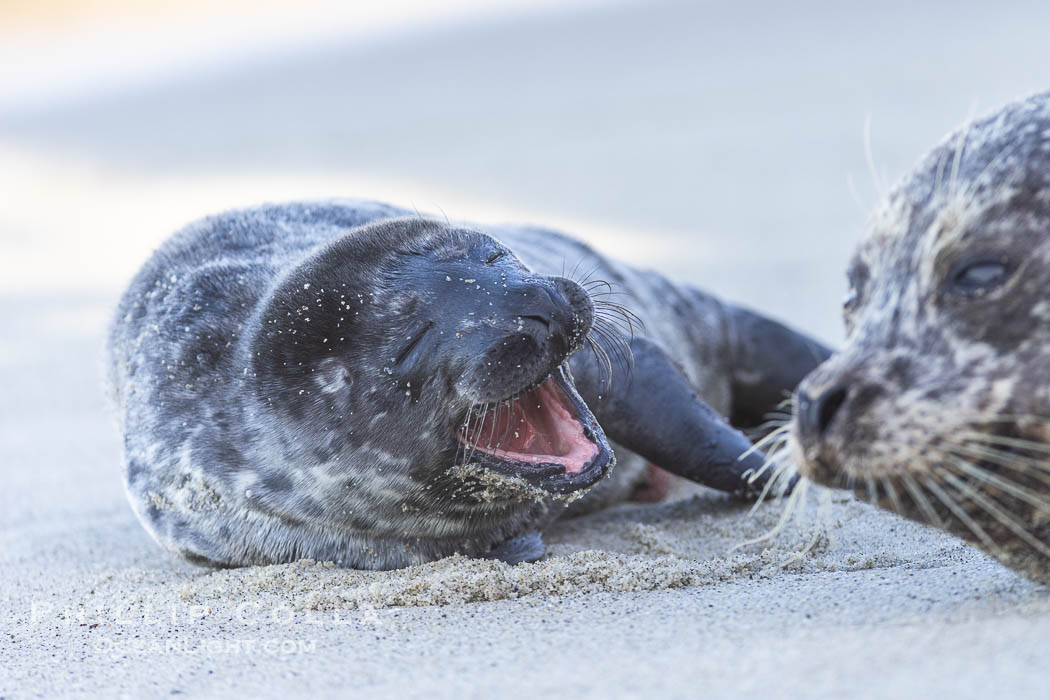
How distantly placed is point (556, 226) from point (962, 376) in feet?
26.3

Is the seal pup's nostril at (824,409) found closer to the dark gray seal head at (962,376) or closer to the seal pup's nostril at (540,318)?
the dark gray seal head at (962,376)

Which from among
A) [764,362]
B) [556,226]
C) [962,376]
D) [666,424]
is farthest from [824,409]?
[556,226]

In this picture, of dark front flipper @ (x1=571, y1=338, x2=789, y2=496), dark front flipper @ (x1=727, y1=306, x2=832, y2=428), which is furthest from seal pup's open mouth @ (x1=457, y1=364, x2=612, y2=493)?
dark front flipper @ (x1=727, y1=306, x2=832, y2=428)

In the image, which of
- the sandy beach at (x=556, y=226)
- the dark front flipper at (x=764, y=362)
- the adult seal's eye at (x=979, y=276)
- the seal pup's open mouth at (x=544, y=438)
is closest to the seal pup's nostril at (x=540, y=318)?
the seal pup's open mouth at (x=544, y=438)

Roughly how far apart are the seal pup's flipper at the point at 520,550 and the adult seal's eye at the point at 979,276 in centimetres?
164

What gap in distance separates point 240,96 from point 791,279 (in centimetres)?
1117

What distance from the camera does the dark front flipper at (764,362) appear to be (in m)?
5.84

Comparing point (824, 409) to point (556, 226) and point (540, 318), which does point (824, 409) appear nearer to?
point (540, 318)

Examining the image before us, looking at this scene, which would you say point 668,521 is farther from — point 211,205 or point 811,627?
point 211,205

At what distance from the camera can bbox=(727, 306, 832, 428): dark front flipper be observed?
5.84 m

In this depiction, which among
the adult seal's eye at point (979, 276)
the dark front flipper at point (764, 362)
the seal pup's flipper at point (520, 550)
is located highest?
the adult seal's eye at point (979, 276)

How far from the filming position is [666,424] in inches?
172

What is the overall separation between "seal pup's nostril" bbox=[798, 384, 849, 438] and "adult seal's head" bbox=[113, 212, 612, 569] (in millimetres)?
1023

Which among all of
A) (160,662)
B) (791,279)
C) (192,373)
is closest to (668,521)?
(192,373)
